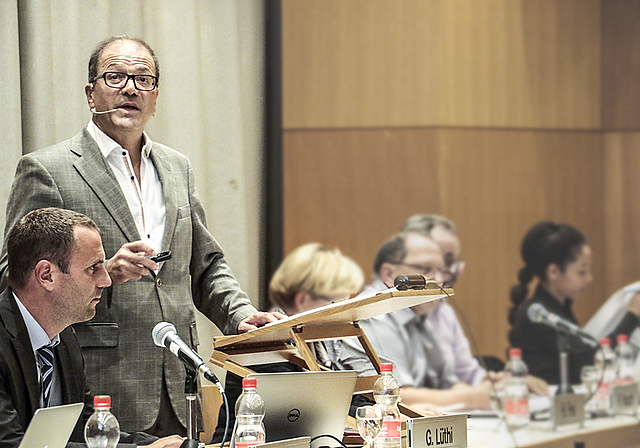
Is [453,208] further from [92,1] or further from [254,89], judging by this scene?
[92,1]

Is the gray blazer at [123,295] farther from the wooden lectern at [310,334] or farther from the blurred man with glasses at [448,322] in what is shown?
the blurred man with glasses at [448,322]

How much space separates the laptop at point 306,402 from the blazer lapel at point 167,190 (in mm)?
776

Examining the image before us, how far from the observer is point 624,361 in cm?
423

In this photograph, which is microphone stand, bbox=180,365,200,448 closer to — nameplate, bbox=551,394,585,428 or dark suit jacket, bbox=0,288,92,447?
dark suit jacket, bbox=0,288,92,447

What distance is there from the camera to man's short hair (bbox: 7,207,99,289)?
1.77 metres

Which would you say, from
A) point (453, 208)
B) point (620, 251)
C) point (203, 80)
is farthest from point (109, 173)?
point (620, 251)

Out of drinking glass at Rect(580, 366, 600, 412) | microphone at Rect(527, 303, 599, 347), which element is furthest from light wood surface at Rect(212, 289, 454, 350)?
microphone at Rect(527, 303, 599, 347)

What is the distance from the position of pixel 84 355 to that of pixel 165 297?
26 cm

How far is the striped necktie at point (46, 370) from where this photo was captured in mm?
1806

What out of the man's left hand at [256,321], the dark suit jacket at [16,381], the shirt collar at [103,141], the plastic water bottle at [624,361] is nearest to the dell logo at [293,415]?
the dark suit jacket at [16,381]

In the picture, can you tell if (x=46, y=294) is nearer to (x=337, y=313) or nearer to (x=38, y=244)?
(x=38, y=244)

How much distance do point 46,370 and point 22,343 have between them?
0.47 feet

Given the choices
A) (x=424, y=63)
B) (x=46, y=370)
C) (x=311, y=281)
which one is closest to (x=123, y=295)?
(x=46, y=370)

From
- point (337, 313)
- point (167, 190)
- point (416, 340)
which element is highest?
point (167, 190)
